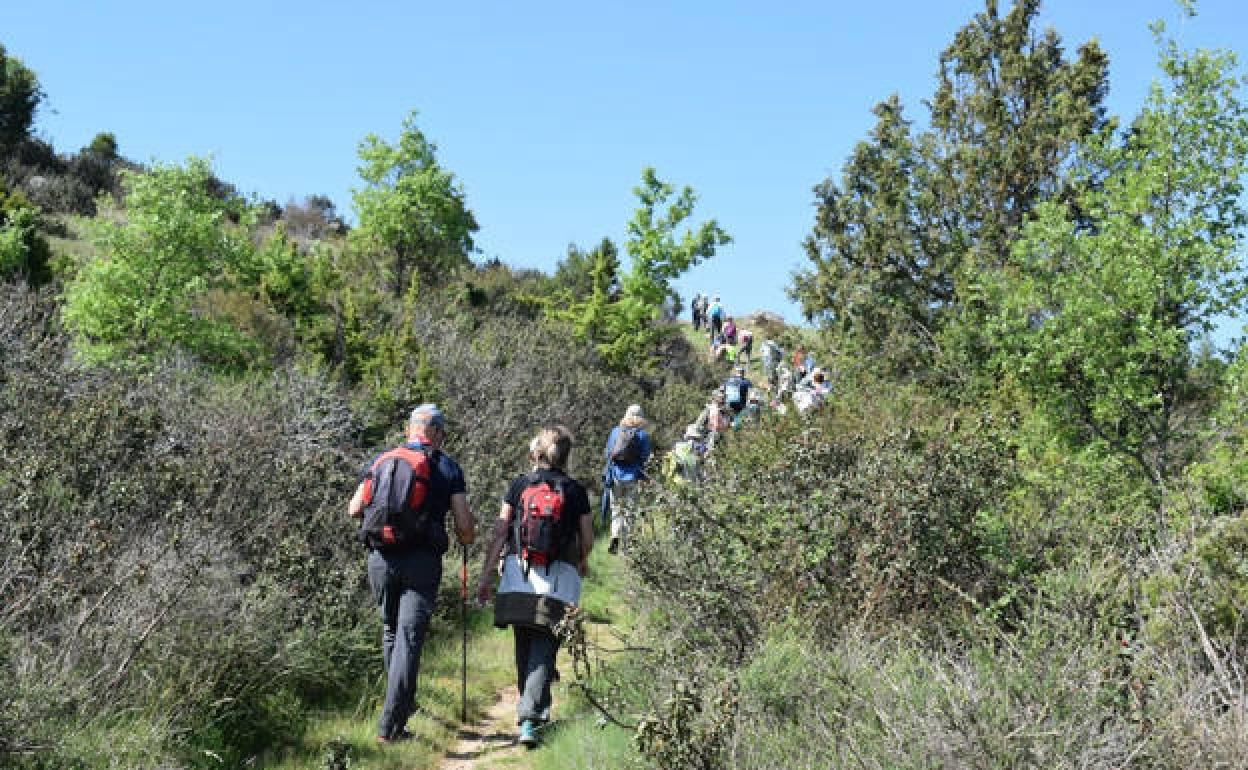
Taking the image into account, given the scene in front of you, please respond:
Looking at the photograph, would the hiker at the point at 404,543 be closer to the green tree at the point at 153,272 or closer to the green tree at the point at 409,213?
the green tree at the point at 153,272

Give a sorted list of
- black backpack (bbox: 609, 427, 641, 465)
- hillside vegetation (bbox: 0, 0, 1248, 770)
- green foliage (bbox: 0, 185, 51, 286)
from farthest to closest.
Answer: green foliage (bbox: 0, 185, 51, 286), black backpack (bbox: 609, 427, 641, 465), hillside vegetation (bbox: 0, 0, 1248, 770)

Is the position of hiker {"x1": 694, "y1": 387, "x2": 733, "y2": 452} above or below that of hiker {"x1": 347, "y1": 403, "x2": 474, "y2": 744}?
above

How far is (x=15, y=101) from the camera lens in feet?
110

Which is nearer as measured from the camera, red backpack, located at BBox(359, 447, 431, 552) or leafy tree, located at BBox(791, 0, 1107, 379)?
red backpack, located at BBox(359, 447, 431, 552)

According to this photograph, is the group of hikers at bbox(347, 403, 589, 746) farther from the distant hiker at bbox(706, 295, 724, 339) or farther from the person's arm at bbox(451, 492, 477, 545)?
the distant hiker at bbox(706, 295, 724, 339)

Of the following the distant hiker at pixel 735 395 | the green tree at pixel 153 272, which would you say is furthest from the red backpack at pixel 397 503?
the distant hiker at pixel 735 395

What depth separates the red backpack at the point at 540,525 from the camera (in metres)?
5.82

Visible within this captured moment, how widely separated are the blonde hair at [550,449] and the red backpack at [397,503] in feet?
2.37

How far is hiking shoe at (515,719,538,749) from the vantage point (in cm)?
575

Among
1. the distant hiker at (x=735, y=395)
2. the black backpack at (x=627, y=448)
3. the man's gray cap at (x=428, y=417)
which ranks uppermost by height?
the distant hiker at (x=735, y=395)

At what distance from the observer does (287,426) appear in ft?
28.6

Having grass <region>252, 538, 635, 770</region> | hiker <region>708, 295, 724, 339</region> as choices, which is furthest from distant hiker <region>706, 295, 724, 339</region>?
grass <region>252, 538, 635, 770</region>

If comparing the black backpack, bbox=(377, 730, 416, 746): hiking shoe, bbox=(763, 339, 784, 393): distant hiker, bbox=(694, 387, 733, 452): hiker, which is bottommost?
bbox=(377, 730, 416, 746): hiking shoe

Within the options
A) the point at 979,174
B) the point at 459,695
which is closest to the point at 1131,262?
the point at 459,695
